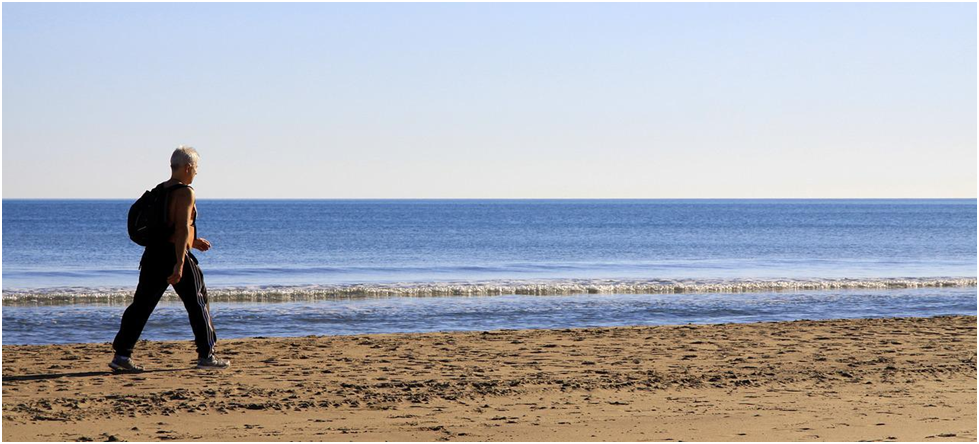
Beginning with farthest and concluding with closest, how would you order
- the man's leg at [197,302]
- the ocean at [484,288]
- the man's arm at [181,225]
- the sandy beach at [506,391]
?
the ocean at [484,288] → the man's leg at [197,302] → the man's arm at [181,225] → the sandy beach at [506,391]

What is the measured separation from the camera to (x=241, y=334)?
12828 mm

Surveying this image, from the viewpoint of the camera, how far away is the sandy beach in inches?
229

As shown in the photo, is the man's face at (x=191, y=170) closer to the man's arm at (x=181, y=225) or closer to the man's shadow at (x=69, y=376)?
the man's arm at (x=181, y=225)

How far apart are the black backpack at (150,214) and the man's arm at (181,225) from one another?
2.4 inches

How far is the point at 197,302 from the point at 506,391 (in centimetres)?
231

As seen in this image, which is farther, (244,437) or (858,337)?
(858,337)

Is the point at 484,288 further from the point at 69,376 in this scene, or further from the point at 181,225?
the point at 181,225

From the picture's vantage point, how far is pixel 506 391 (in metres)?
7.11

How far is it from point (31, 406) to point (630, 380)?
13.2 ft

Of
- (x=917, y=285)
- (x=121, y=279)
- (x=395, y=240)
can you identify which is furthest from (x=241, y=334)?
(x=395, y=240)

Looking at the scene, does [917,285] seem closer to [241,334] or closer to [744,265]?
[744,265]

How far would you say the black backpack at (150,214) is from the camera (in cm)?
715

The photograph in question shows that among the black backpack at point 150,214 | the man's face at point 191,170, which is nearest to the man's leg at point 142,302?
the black backpack at point 150,214

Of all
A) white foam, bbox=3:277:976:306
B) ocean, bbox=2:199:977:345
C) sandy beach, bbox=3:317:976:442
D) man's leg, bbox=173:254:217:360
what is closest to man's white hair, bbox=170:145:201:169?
man's leg, bbox=173:254:217:360
